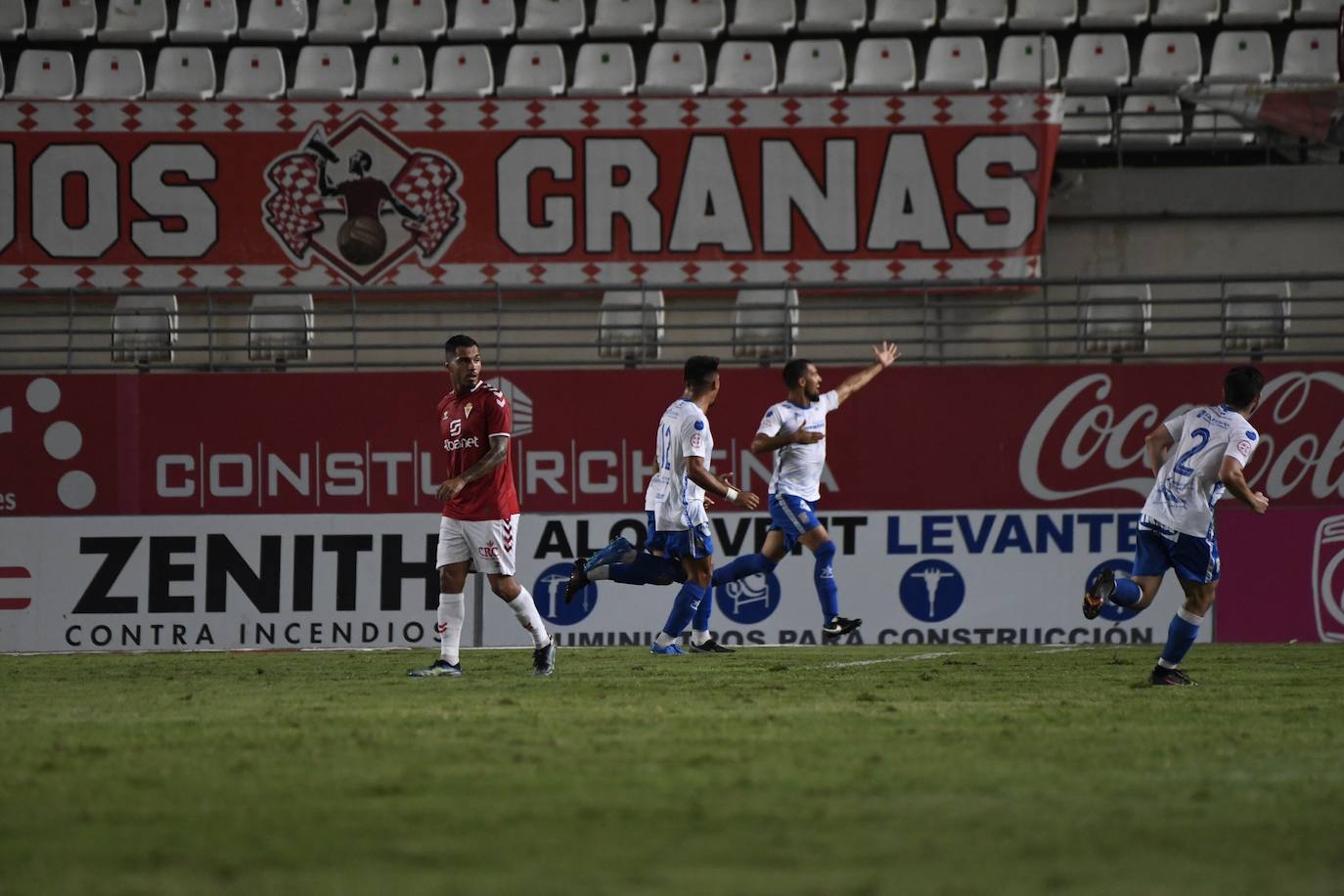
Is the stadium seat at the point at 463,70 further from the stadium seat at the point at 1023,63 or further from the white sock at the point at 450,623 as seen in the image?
the white sock at the point at 450,623

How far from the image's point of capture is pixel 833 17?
2450 cm

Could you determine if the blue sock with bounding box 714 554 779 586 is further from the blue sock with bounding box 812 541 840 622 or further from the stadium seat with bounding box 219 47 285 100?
the stadium seat with bounding box 219 47 285 100

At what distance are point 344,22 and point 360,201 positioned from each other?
4388 mm

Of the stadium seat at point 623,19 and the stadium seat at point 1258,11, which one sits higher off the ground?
the stadium seat at point 1258,11

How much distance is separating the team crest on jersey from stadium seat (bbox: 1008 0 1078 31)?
866cm

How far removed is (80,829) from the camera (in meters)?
5.43

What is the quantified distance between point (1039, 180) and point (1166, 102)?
14.7ft

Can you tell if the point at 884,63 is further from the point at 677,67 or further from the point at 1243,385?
the point at 1243,385

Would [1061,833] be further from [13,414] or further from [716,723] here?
[13,414]

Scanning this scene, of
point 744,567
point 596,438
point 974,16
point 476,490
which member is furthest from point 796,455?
point 974,16

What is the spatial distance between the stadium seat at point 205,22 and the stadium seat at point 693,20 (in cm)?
598

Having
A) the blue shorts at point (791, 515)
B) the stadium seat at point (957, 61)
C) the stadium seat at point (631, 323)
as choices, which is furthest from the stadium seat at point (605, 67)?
the blue shorts at point (791, 515)

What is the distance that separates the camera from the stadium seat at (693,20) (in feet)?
78.9

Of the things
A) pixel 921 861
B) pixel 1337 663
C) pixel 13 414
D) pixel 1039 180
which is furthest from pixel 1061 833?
pixel 1039 180
